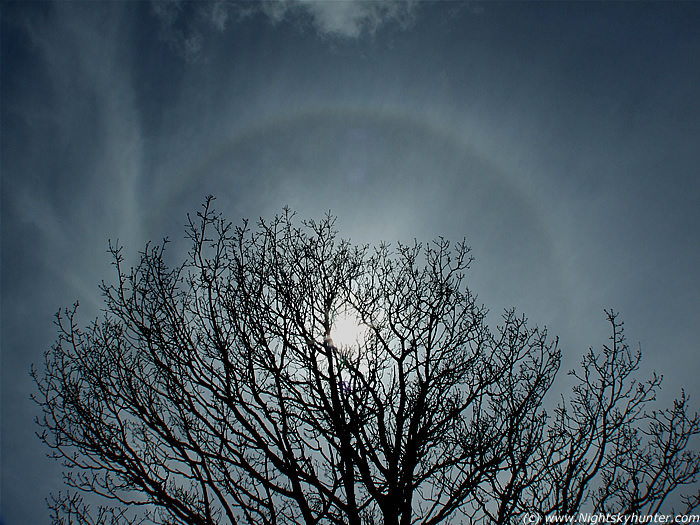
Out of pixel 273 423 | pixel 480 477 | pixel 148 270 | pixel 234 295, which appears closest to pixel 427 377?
pixel 480 477

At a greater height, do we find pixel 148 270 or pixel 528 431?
pixel 148 270

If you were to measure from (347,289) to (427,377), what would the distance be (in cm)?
212

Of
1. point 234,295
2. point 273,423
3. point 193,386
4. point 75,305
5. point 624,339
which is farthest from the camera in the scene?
point 624,339

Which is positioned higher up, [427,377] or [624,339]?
[624,339]

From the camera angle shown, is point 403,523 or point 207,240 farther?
point 207,240

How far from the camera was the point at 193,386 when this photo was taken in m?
5.89

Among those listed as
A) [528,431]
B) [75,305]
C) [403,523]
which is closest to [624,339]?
[528,431]

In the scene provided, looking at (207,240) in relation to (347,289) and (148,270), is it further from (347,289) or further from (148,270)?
(347,289)

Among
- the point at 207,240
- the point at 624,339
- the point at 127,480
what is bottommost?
the point at 127,480

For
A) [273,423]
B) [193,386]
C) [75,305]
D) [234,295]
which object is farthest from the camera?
[75,305]

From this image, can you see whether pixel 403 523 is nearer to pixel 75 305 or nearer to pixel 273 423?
pixel 273 423

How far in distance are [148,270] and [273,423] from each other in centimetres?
350

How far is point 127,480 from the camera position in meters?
5.46

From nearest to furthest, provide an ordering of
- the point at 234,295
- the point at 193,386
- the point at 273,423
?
the point at 273,423
the point at 193,386
the point at 234,295
